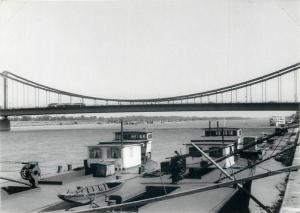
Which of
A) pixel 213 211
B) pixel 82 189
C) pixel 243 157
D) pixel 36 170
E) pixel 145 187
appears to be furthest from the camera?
pixel 243 157

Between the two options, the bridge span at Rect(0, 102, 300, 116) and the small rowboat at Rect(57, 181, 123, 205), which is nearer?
the small rowboat at Rect(57, 181, 123, 205)

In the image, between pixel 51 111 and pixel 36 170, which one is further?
pixel 51 111

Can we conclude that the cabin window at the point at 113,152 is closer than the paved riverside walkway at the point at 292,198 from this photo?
No

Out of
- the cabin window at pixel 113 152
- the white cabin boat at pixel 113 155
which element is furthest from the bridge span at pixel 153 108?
the cabin window at pixel 113 152

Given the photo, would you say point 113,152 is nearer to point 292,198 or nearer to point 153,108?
point 292,198

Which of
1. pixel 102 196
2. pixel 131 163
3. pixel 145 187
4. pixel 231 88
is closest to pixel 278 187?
pixel 131 163

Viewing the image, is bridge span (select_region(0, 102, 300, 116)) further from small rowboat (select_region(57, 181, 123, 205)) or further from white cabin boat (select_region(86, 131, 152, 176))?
small rowboat (select_region(57, 181, 123, 205))

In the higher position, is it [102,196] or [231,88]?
[231,88]

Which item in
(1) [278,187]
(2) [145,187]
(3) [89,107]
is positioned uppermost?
(3) [89,107]

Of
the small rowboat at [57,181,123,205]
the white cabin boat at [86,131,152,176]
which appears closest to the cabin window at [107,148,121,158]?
the white cabin boat at [86,131,152,176]

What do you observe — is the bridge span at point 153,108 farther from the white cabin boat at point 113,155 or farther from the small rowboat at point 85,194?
the small rowboat at point 85,194

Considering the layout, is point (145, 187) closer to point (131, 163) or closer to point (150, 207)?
point (150, 207)
